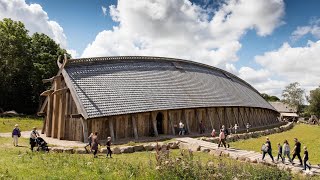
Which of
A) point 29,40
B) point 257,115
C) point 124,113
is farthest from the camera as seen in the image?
point 29,40

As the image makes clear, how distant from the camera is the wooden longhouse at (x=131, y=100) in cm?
2684

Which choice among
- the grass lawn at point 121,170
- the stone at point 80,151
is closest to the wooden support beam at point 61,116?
the stone at point 80,151

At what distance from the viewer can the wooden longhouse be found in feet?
88.1

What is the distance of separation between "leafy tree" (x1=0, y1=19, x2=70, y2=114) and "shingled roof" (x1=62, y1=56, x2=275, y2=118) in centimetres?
2655

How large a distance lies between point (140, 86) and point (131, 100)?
314cm

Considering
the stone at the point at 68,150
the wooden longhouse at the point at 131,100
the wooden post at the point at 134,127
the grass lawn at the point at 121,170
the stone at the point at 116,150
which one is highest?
the wooden longhouse at the point at 131,100

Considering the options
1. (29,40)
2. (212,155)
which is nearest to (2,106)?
(29,40)

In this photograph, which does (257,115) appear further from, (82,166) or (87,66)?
(82,166)

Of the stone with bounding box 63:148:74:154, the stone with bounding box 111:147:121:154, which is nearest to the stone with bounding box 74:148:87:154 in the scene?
the stone with bounding box 63:148:74:154

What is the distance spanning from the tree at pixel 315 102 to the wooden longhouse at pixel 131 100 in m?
63.5

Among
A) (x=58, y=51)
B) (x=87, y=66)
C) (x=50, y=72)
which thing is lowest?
(x=87, y=66)

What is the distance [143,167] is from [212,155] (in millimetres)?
7936

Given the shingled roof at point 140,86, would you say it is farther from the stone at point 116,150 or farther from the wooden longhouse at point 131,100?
the stone at point 116,150

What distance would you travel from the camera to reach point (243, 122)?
42625 mm
